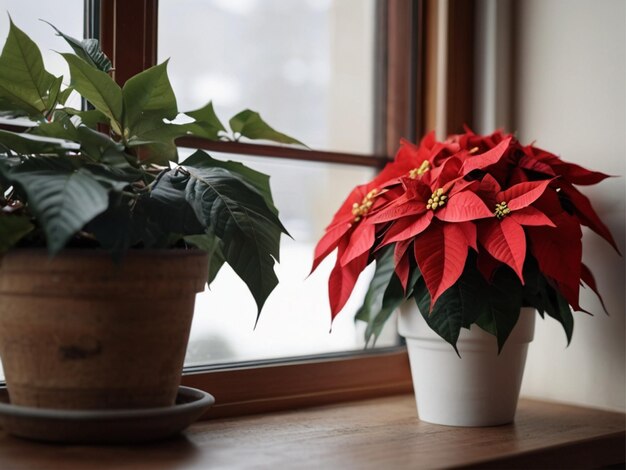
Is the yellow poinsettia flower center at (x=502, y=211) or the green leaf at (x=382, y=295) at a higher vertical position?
the yellow poinsettia flower center at (x=502, y=211)

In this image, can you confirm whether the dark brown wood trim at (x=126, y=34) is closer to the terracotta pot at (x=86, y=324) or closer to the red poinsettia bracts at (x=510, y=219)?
the terracotta pot at (x=86, y=324)

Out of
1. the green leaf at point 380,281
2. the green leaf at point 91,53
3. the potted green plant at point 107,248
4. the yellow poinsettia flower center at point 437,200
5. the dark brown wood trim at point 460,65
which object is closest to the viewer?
the potted green plant at point 107,248

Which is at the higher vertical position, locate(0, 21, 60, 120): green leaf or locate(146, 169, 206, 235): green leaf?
locate(0, 21, 60, 120): green leaf

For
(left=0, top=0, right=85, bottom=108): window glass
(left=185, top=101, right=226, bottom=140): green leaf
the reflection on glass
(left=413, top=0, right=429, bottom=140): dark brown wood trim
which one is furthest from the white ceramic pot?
(left=0, top=0, right=85, bottom=108): window glass

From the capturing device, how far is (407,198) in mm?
1019

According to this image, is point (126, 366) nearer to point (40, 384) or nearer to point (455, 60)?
point (40, 384)

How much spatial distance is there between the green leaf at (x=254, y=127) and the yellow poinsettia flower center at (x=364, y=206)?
6.1 inches

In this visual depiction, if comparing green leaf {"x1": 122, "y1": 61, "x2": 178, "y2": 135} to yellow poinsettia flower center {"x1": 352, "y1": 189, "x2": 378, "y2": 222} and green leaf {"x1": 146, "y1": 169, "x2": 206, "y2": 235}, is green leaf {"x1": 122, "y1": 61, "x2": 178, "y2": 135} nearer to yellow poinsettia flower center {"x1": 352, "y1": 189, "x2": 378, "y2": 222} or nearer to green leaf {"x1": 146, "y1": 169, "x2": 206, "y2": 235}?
green leaf {"x1": 146, "y1": 169, "x2": 206, "y2": 235}

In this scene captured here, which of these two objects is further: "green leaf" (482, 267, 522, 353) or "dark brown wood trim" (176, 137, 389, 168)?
"dark brown wood trim" (176, 137, 389, 168)

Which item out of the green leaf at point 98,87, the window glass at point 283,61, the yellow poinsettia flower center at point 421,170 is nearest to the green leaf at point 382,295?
the yellow poinsettia flower center at point 421,170

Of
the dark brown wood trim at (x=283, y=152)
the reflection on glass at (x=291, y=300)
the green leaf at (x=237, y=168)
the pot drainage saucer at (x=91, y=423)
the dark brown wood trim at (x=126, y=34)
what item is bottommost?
the pot drainage saucer at (x=91, y=423)

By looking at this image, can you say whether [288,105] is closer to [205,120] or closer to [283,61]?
[283,61]

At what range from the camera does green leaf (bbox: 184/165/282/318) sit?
0.83 metres

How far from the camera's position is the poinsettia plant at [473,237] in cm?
96
